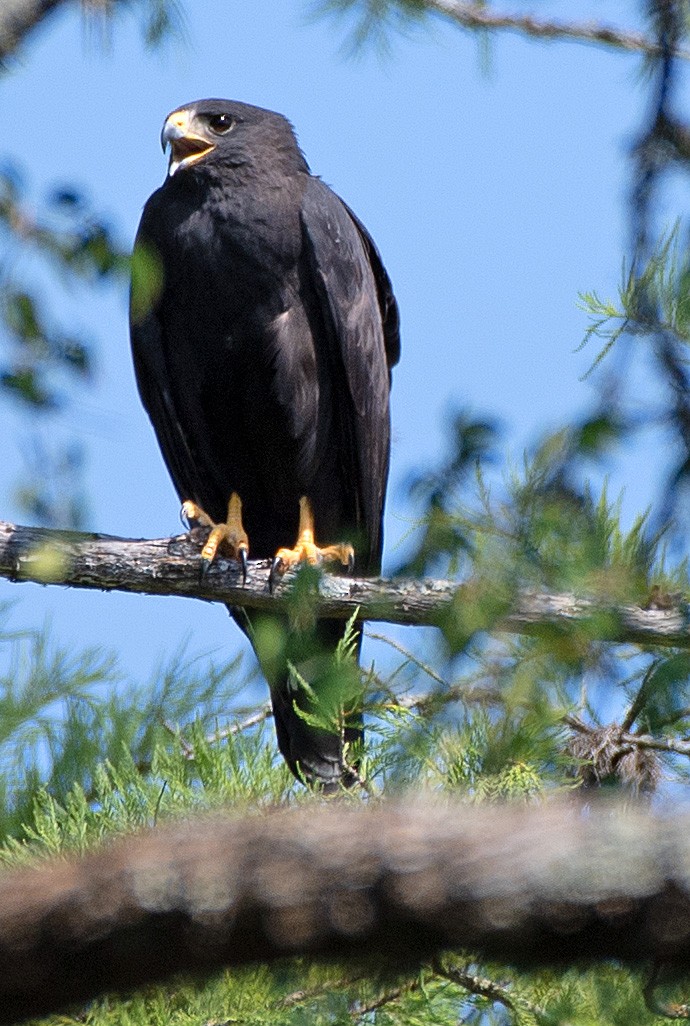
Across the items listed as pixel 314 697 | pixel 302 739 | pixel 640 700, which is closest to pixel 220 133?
pixel 302 739

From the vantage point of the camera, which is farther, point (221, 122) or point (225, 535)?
point (221, 122)

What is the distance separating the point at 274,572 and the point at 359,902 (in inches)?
121

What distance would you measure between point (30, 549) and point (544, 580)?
192cm

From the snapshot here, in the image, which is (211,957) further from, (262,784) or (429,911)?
(262,784)

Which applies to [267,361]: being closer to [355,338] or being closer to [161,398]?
[355,338]

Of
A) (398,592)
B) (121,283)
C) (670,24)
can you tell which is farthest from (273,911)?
(398,592)

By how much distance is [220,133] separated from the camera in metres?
5.11

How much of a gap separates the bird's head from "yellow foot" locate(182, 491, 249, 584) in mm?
1272

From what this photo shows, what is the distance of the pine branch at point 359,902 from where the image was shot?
40.1 inches

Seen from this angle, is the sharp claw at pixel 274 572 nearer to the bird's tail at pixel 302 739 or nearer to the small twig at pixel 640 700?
the bird's tail at pixel 302 739

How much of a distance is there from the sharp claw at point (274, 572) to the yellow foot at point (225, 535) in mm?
82

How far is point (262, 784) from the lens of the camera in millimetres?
3328

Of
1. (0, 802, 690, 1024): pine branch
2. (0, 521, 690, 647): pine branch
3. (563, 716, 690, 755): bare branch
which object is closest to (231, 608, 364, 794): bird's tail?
(0, 521, 690, 647): pine branch

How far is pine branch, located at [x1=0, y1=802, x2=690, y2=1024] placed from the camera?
3.34 feet
